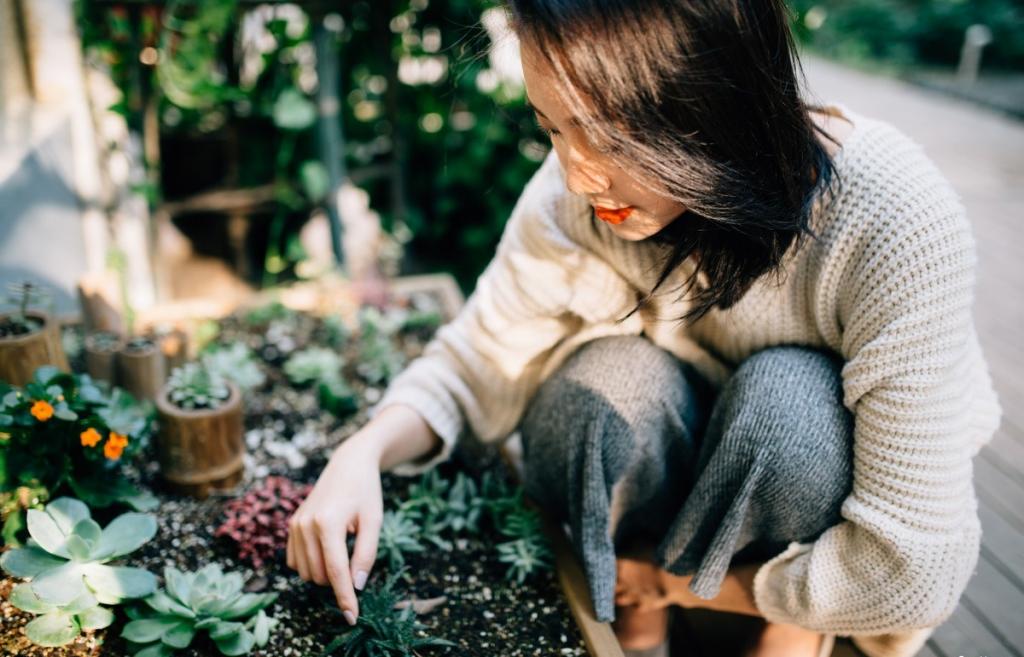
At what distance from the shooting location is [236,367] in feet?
5.55

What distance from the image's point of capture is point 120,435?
1248mm

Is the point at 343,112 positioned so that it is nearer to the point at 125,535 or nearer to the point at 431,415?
the point at 431,415

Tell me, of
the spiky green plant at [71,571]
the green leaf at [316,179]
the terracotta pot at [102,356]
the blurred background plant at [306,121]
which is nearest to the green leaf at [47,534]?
the spiky green plant at [71,571]

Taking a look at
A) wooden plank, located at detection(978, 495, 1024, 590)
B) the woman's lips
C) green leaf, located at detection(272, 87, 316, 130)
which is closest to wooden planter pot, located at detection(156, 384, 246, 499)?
the woman's lips

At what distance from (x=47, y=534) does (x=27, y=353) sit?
34 cm

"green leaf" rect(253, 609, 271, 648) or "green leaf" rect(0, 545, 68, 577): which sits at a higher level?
"green leaf" rect(0, 545, 68, 577)

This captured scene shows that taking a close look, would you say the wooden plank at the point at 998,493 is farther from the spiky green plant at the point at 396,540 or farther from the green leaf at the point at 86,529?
the green leaf at the point at 86,529

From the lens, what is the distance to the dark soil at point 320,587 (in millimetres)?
1186

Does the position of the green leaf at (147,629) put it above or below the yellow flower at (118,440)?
below

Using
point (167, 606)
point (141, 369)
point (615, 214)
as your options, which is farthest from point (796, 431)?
point (141, 369)

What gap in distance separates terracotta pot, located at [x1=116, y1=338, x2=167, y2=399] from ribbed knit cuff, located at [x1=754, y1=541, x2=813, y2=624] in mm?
1066

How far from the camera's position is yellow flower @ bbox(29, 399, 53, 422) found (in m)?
1.14

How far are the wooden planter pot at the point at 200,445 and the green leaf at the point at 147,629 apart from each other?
0.97 feet

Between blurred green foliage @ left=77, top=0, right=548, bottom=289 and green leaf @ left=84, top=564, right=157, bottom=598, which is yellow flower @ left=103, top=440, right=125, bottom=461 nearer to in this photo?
green leaf @ left=84, top=564, right=157, bottom=598
